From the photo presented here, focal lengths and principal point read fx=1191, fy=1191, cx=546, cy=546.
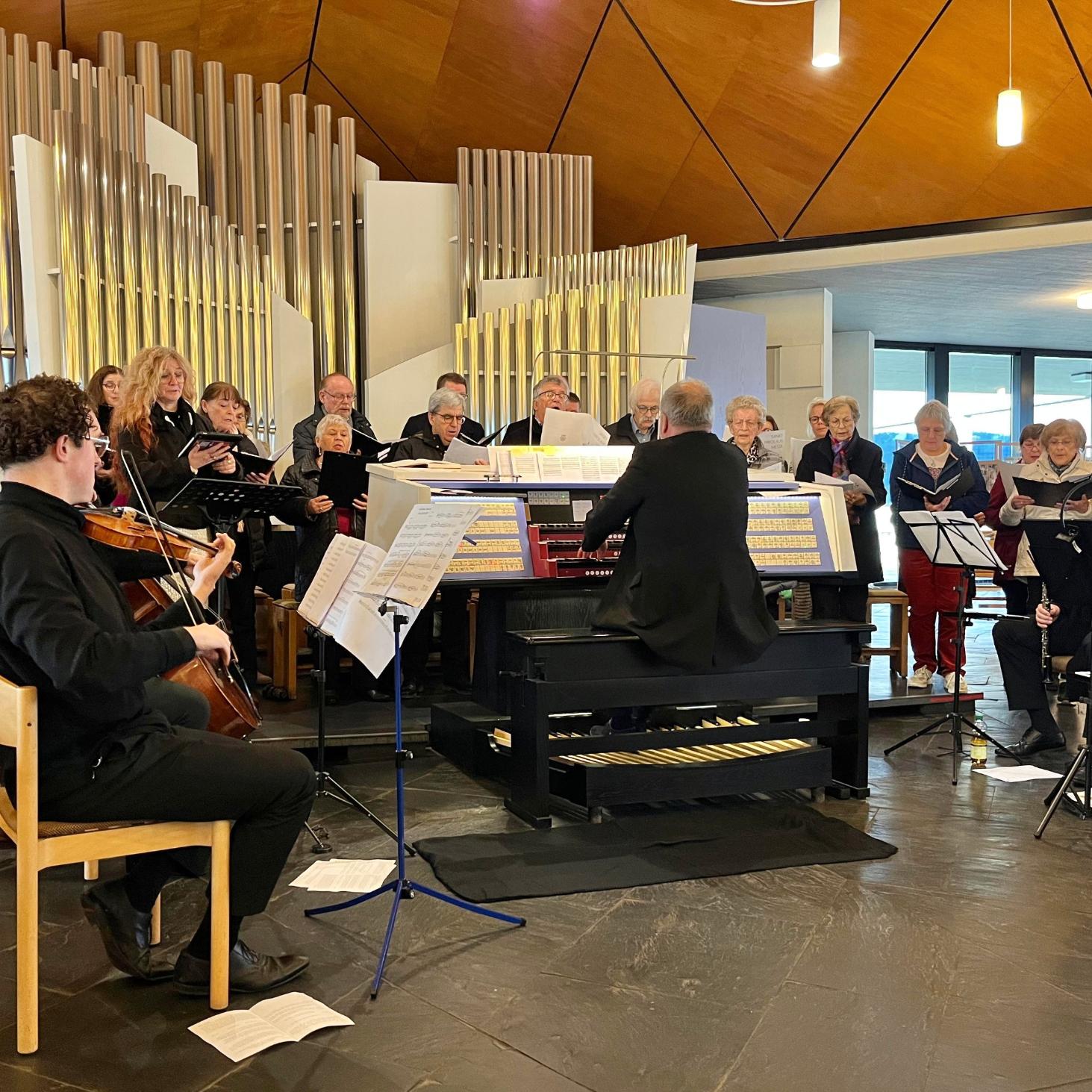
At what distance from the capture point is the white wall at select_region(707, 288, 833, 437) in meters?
10.9

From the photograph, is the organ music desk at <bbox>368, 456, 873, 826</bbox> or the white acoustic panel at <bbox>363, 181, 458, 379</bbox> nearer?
the organ music desk at <bbox>368, 456, 873, 826</bbox>

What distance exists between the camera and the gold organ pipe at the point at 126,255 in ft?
25.8

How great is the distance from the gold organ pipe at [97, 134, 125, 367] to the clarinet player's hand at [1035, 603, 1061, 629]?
580cm

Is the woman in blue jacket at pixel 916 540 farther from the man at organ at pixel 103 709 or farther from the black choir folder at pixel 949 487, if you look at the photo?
the man at organ at pixel 103 709

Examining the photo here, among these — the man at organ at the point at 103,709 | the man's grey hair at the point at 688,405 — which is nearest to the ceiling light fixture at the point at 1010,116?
the man's grey hair at the point at 688,405

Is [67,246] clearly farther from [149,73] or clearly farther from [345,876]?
[345,876]

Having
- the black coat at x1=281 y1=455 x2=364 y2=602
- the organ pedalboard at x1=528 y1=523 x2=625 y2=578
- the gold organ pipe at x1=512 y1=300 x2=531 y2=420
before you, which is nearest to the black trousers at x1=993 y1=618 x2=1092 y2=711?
the organ pedalboard at x1=528 y1=523 x2=625 y2=578

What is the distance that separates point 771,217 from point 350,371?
3855mm

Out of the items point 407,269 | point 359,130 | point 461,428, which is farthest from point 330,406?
point 359,130

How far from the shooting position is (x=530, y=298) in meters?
9.75

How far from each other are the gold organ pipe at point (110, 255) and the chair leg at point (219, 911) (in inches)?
228

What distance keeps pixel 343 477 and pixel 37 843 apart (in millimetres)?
3157

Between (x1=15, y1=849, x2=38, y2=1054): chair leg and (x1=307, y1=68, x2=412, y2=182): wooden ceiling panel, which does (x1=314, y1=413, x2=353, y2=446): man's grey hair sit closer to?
(x1=15, y1=849, x2=38, y2=1054): chair leg

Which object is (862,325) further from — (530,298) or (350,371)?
(350,371)
